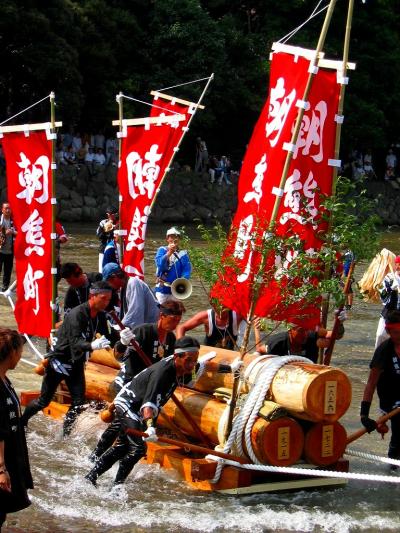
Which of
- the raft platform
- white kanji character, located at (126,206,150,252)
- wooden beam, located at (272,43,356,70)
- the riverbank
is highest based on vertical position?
wooden beam, located at (272,43,356,70)

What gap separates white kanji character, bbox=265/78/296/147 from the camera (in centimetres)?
893

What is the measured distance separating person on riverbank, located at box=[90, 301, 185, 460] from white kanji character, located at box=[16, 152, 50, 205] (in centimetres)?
285

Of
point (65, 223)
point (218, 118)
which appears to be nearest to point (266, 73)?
point (218, 118)

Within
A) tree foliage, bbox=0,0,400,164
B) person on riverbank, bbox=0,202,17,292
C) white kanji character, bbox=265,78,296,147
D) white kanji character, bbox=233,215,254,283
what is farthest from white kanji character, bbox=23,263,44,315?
tree foliage, bbox=0,0,400,164

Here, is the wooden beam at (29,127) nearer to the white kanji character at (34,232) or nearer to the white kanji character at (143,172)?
the white kanji character at (34,232)

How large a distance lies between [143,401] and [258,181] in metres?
2.28

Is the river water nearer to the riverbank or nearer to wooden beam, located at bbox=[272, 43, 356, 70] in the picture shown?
wooden beam, located at bbox=[272, 43, 356, 70]

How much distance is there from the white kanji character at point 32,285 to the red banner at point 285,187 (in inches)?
125

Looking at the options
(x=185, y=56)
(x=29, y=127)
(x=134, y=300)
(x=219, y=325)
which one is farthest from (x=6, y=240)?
(x=185, y=56)

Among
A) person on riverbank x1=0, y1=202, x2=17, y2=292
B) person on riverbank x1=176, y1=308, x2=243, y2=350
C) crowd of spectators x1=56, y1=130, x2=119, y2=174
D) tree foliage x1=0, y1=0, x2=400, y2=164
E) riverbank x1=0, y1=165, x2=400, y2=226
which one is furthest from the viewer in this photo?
crowd of spectators x1=56, y1=130, x2=119, y2=174

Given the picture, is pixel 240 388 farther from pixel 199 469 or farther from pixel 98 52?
pixel 98 52

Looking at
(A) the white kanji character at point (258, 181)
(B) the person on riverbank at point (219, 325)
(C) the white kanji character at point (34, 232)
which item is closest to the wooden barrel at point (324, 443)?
(A) the white kanji character at point (258, 181)

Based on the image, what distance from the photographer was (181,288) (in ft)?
45.4

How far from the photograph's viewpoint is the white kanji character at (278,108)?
8930 mm
